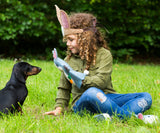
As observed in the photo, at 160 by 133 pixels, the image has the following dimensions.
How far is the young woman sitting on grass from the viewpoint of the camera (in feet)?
9.72

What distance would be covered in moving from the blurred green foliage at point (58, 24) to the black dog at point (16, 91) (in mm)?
4219

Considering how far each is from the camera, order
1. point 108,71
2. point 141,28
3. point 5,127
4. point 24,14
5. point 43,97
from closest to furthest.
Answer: point 5,127, point 108,71, point 43,97, point 24,14, point 141,28

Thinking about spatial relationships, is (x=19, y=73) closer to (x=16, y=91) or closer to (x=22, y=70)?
(x=22, y=70)

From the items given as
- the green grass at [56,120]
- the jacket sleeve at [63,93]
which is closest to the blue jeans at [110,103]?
the green grass at [56,120]

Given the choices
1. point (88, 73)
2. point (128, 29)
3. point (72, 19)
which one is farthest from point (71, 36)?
point (128, 29)

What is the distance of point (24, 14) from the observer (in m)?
7.67

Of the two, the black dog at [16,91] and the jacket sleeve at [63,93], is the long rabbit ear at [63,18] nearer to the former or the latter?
the jacket sleeve at [63,93]

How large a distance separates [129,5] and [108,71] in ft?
21.4

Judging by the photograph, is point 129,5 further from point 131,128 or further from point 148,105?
point 131,128

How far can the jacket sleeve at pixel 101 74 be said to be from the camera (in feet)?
9.92

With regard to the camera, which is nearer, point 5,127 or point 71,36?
point 5,127

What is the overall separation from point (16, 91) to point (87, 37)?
1.13 m

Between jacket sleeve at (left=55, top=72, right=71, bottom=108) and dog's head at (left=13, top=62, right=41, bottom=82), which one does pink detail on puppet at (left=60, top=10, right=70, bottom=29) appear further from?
dog's head at (left=13, top=62, right=41, bottom=82)

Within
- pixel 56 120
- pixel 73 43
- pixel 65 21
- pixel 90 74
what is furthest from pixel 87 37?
pixel 56 120
